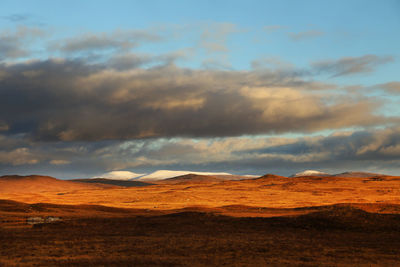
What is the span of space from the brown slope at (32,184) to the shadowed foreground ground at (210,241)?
4047 inches

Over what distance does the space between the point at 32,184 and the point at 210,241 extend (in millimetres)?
123477

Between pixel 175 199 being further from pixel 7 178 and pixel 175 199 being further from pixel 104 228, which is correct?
pixel 7 178

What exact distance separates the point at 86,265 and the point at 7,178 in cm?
13483

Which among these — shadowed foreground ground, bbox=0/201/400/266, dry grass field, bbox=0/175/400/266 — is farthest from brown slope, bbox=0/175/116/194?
shadowed foreground ground, bbox=0/201/400/266

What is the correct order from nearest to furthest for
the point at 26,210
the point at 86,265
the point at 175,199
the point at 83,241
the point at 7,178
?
the point at 86,265
the point at 83,241
the point at 26,210
the point at 175,199
the point at 7,178

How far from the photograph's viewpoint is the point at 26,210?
4209cm

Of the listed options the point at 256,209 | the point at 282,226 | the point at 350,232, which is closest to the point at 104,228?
the point at 282,226

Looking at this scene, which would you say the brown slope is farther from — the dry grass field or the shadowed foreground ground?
the shadowed foreground ground

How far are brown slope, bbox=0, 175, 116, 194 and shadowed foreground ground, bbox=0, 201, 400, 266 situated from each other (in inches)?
4047

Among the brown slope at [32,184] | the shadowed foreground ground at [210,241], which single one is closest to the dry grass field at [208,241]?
the shadowed foreground ground at [210,241]

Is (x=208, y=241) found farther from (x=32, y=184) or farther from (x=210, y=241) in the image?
(x=32, y=184)

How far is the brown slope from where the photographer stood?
127 m

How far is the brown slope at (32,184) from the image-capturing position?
415ft

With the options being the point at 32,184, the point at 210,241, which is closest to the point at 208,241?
the point at 210,241
